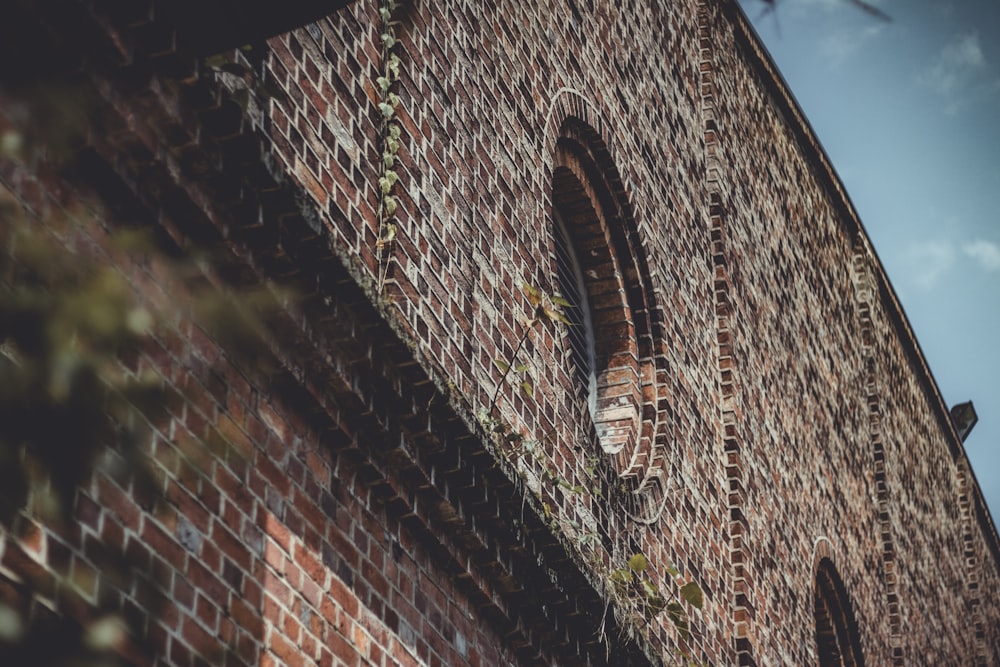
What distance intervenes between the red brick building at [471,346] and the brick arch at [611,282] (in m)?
0.02

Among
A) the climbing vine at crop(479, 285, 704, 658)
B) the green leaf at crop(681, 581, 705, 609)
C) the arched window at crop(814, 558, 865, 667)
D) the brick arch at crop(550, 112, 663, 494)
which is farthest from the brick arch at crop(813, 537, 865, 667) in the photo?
the green leaf at crop(681, 581, 705, 609)

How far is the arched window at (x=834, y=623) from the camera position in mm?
10148

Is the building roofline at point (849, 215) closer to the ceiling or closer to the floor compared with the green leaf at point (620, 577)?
closer to the ceiling

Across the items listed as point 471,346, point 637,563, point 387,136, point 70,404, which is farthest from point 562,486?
point 70,404

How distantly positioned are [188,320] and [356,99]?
1690mm

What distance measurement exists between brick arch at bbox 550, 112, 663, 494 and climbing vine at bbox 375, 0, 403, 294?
202 centimetres

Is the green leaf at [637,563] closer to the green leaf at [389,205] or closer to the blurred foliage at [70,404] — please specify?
the green leaf at [389,205]

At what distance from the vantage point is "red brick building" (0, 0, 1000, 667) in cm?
368

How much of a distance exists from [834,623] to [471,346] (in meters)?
5.65

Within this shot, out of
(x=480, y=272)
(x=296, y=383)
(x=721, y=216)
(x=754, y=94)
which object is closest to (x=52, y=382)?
(x=296, y=383)

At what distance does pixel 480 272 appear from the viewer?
5.95 meters

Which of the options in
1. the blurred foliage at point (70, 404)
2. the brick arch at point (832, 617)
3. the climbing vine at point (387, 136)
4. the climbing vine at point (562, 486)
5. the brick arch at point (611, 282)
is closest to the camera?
the blurred foliage at point (70, 404)

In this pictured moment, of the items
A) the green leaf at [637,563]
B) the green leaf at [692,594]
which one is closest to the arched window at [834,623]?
the green leaf at [692,594]

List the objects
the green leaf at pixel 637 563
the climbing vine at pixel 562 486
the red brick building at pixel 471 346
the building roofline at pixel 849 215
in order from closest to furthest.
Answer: the red brick building at pixel 471 346 < the climbing vine at pixel 562 486 < the green leaf at pixel 637 563 < the building roofline at pixel 849 215
